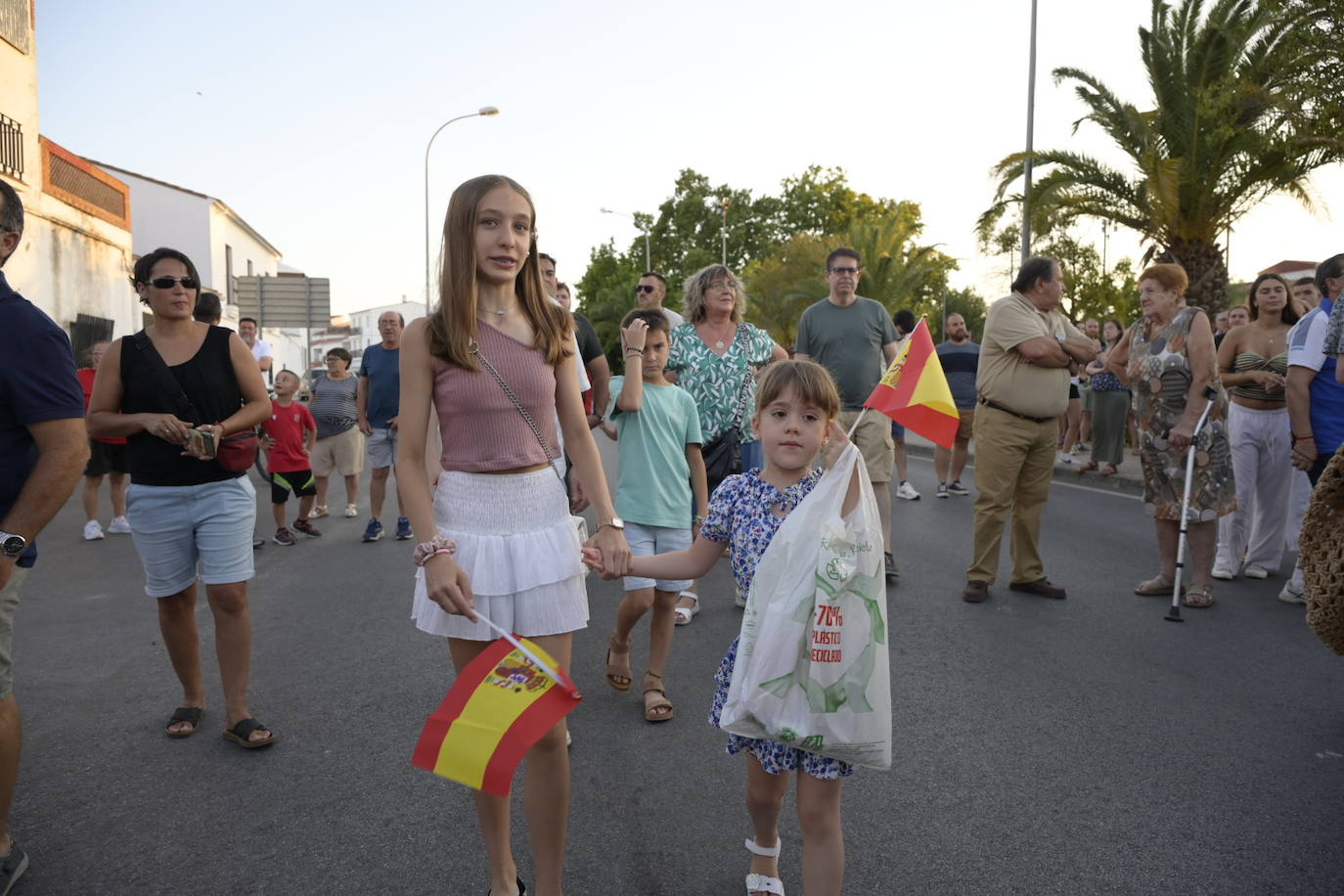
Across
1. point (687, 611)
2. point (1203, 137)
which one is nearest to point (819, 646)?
point (687, 611)

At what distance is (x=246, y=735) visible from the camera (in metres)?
4.15

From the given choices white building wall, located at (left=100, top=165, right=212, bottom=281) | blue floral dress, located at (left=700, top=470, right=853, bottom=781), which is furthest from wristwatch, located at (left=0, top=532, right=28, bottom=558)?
white building wall, located at (left=100, top=165, right=212, bottom=281)

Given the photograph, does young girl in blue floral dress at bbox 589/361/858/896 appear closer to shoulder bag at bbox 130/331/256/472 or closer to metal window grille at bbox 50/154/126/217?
shoulder bag at bbox 130/331/256/472

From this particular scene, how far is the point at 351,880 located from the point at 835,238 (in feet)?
157

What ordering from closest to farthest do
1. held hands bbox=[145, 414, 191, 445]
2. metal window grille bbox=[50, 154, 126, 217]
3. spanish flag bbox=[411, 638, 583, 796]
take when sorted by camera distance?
1. spanish flag bbox=[411, 638, 583, 796]
2. held hands bbox=[145, 414, 191, 445]
3. metal window grille bbox=[50, 154, 126, 217]

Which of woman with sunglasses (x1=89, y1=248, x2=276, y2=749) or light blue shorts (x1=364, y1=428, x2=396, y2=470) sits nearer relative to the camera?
woman with sunglasses (x1=89, y1=248, x2=276, y2=749)

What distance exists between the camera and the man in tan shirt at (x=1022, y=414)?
646 cm

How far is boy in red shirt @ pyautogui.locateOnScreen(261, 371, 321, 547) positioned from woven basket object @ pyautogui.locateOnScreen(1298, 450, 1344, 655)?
8.09 metres

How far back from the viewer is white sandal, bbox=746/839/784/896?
2.86 m

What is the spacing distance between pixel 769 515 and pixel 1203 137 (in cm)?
1772

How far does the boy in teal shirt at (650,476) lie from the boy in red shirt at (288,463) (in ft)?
17.6

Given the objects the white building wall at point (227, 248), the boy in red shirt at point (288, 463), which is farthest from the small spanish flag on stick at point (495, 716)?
the white building wall at point (227, 248)

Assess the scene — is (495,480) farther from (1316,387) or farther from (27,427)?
(1316,387)

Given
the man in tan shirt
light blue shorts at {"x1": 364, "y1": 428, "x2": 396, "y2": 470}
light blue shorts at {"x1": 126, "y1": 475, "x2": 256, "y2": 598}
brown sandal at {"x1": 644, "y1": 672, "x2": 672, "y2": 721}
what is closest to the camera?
light blue shorts at {"x1": 126, "y1": 475, "x2": 256, "y2": 598}
